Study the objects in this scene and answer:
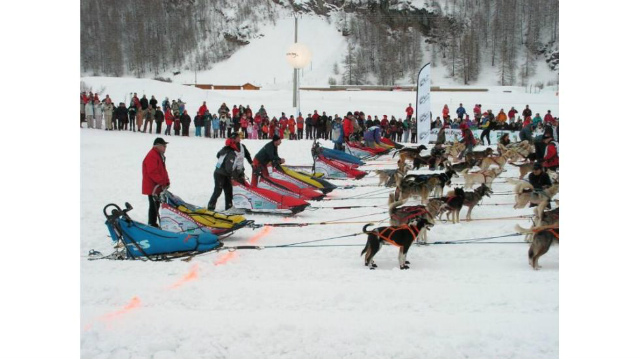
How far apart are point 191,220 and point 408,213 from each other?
6.86 ft

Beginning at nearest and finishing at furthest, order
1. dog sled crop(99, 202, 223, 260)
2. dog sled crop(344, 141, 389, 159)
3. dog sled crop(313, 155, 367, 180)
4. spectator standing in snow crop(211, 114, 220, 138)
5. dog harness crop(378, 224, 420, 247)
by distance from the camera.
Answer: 1. dog harness crop(378, 224, 420, 247)
2. dog sled crop(99, 202, 223, 260)
3. dog sled crop(313, 155, 367, 180)
4. dog sled crop(344, 141, 389, 159)
5. spectator standing in snow crop(211, 114, 220, 138)

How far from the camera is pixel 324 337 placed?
11.4ft

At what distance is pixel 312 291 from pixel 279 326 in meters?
0.66

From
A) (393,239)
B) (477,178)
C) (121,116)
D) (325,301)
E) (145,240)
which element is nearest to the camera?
(325,301)

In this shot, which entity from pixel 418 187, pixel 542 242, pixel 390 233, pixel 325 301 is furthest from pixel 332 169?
pixel 325 301

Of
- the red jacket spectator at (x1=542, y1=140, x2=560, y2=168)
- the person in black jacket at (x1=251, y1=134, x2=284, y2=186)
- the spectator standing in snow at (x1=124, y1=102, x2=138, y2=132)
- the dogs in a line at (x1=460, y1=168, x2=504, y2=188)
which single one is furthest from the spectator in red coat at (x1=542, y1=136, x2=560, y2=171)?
the spectator standing in snow at (x1=124, y1=102, x2=138, y2=132)

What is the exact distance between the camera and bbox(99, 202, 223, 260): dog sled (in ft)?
16.9

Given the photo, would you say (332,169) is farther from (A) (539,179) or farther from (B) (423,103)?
(A) (539,179)

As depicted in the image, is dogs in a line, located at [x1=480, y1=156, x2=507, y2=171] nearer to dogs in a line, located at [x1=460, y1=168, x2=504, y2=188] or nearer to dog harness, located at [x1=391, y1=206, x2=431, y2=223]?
dogs in a line, located at [x1=460, y1=168, x2=504, y2=188]

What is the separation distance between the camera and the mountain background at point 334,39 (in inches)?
224

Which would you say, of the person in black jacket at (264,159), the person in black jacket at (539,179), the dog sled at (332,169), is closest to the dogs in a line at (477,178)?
the person in black jacket at (539,179)

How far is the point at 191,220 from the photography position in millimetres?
5848

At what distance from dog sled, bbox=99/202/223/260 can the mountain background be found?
1.51 meters
